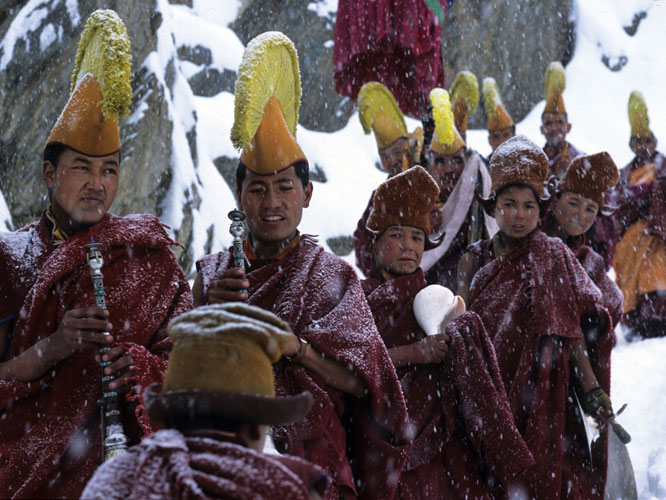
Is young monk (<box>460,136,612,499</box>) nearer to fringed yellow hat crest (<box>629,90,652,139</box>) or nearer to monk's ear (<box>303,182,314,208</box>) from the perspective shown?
monk's ear (<box>303,182,314,208</box>)

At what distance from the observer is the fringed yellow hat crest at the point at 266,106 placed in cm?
275

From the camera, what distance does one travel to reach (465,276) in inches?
171

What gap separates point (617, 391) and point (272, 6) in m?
17.2

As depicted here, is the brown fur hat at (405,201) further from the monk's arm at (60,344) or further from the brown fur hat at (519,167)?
the monk's arm at (60,344)

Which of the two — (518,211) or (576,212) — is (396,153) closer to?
(576,212)

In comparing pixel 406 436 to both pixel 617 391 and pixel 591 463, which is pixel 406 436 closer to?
pixel 591 463

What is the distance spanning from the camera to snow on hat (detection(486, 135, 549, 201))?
13.8ft

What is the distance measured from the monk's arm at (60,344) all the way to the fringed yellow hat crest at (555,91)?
18.8 feet

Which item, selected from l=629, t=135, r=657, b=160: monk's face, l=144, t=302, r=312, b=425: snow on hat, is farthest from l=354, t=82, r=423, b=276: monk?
l=144, t=302, r=312, b=425: snow on hat

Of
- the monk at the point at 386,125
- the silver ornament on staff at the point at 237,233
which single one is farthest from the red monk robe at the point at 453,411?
the monk at the point at 386,125

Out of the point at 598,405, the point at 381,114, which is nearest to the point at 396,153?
the point at 381,114

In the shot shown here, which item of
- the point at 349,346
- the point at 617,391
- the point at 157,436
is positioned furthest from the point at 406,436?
the point at 617,391

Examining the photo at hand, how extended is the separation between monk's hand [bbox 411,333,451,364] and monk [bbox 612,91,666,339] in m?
4.67

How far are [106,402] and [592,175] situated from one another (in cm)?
318
